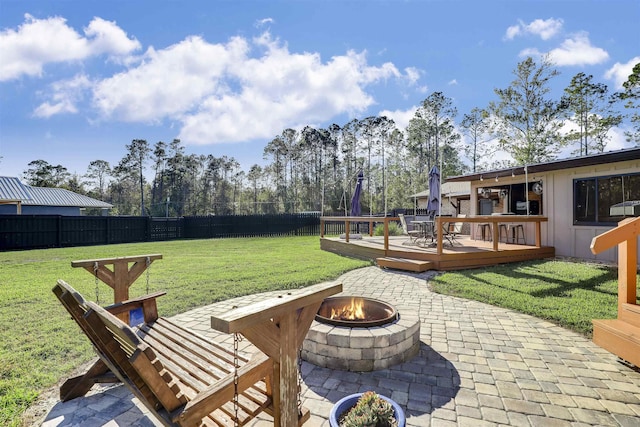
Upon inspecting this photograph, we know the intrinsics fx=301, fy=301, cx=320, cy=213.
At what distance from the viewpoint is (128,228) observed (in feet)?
58.3

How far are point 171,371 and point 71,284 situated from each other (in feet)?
19.3

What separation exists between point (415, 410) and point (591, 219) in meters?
8.59

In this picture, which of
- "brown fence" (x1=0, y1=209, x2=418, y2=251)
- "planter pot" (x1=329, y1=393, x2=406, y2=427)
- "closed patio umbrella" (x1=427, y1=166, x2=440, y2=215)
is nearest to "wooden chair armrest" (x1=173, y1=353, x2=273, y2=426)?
"planter pot" (x1=329, y1=393, x2=406, y2=427)

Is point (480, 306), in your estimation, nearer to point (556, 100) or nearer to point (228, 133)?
point (556, 100)

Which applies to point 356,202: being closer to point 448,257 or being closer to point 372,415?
point 448,257

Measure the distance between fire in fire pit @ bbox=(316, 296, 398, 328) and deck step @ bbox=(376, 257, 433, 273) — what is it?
3.95 meters

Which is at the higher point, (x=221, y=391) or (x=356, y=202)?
(x=356, y=202)

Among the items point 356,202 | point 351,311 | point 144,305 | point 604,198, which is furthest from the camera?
point 356,202

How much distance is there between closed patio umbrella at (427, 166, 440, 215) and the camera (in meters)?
9.16

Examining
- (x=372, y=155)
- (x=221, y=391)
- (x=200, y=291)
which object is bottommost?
(x=200, y=291)

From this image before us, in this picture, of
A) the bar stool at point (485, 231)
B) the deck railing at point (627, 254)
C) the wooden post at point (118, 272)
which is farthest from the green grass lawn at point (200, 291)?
the bar stool at point (485, 231)

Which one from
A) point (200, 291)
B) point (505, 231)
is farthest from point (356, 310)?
point (505, 231)

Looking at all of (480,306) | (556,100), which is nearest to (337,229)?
(480,306)

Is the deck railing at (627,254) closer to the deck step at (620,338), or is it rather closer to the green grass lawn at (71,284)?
the deck step at (620,338)
